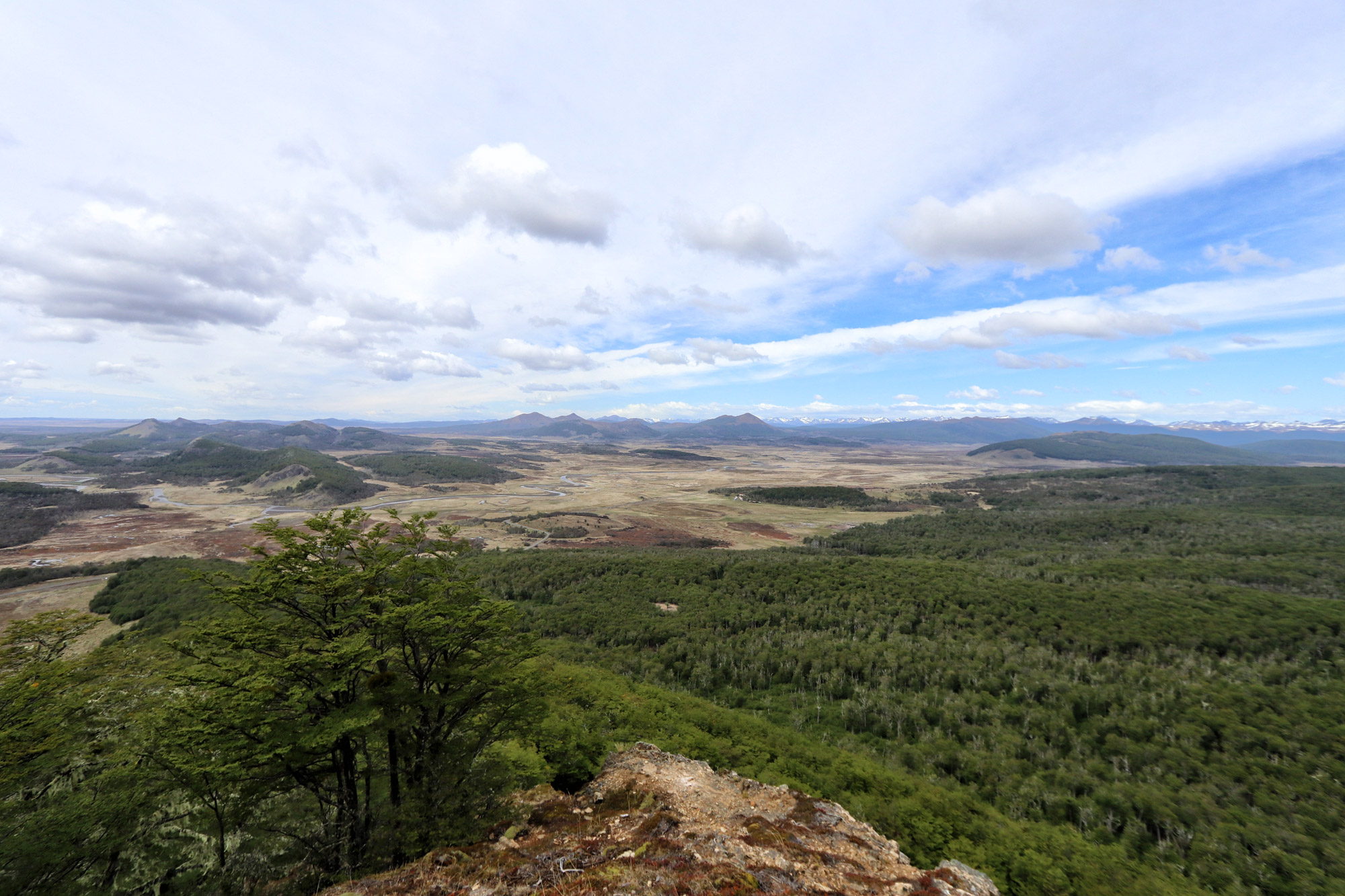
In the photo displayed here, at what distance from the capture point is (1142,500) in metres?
157

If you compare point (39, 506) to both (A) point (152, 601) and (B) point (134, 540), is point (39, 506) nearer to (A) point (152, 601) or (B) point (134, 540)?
(B) point (134, 540)

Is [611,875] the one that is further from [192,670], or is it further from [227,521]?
[227,521]

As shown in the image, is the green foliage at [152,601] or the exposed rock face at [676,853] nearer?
the exposed rock face at [676,853]

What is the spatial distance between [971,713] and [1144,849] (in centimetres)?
1231

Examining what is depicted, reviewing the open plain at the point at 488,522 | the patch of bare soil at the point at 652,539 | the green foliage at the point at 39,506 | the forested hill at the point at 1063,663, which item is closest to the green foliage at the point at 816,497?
the open plain at the point at 488,522

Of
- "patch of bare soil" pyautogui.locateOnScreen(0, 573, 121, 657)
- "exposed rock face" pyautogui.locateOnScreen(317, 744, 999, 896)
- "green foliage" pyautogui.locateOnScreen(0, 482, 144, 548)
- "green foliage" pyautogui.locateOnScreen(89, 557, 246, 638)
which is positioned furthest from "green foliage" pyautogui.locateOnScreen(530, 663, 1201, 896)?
"green foliage" pyautogui.locateOnScreen(0, 482, 144, 548)

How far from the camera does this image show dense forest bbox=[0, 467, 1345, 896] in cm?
1407

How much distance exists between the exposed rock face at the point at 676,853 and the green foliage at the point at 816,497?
16802 centimetres

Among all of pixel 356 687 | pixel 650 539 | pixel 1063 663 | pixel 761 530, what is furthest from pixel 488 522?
pixel 1063 663

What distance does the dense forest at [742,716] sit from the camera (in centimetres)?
1407

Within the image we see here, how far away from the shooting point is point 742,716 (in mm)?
34281

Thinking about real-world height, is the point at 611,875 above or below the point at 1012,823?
above

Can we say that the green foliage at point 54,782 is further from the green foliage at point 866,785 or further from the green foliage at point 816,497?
the green foliage at point 816,497

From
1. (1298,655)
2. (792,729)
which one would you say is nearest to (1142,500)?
(1298,655)
